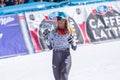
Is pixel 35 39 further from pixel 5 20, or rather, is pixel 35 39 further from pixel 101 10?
pixel 101 10

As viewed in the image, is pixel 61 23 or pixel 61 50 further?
pixel 61 50

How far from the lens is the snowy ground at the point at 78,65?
781 cm

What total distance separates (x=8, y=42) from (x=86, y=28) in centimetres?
232

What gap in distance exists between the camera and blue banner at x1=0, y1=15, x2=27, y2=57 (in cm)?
990

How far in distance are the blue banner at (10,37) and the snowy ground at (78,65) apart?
364mm

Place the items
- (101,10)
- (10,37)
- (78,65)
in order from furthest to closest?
(101,10), (10,37), (78,65)

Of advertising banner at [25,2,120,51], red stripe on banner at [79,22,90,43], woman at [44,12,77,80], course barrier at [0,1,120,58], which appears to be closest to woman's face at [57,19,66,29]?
woman at [44,12,77,80]

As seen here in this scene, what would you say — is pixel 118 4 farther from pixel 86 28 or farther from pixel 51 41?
pixel 51 41

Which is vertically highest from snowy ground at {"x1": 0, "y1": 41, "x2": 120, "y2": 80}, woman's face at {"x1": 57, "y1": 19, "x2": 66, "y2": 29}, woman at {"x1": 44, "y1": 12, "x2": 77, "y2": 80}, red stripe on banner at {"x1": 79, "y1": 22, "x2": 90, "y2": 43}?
woman's face at {"x1": 57, "y1": 19, "x2": 66, "y2": 29}

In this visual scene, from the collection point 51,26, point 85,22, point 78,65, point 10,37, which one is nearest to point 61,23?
point 78,65

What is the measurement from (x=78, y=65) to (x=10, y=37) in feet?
7.52

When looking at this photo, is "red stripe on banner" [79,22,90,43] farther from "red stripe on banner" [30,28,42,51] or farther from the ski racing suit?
the ski racing suit

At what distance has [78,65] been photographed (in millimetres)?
8625

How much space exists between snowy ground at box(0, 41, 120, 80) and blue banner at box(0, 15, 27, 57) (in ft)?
1.19
